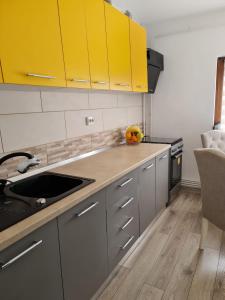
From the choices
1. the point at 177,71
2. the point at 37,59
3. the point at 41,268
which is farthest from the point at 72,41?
the point at 177,71

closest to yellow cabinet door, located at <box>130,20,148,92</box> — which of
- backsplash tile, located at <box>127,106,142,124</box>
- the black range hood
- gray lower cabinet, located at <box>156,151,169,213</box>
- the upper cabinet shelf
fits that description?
the upper cabinet shelf

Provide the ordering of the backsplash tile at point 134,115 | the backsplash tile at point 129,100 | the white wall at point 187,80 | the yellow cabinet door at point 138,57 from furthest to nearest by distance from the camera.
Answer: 1. the backsplash tile at point 134,115
2. the white wall at point 187,80
3. the backsplash tile at point 129,100
4. the yellow cabinet door at point 138,57

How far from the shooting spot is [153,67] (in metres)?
2.93

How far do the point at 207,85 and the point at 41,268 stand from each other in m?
2.93

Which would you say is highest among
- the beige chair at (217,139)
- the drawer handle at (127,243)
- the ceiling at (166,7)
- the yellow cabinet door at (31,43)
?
the ceiling at (166,7)

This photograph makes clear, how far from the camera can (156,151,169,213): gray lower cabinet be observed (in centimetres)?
238

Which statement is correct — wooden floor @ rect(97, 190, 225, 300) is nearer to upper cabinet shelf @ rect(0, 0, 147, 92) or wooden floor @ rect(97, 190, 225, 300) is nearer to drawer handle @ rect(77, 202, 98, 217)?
drawer handle @ rect(77, 202, 98, 217)

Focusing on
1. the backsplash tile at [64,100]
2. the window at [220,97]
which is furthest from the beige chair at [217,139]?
the backsplash tile at [64,100]

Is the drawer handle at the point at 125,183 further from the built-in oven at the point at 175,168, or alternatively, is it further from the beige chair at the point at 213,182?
the built-in oven at the point at 175,168

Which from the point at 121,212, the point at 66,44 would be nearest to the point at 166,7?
the point at 66,44

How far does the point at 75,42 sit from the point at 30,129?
27.7 inches

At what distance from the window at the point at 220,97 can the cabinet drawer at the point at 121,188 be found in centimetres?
181

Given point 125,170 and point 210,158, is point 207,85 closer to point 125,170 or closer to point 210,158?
point 210,158

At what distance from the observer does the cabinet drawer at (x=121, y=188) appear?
1513mm
